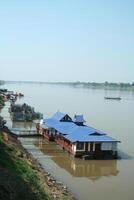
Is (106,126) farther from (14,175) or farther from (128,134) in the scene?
(14,175)

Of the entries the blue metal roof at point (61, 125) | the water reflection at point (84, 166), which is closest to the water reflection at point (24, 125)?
the blue metal roof at point (61, 125)

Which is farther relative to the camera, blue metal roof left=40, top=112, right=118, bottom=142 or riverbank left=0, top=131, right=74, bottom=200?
blue metal roof left=40, top=112, right=118, bottom=142

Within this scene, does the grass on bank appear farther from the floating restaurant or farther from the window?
the floating restaurant

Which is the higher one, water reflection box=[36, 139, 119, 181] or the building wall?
the building wall

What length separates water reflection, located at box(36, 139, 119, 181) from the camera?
33.4 meters

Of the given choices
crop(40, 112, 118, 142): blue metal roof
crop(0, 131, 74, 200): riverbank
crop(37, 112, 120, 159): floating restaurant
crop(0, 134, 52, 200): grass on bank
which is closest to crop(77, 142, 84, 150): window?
crop(37, 112, 120, 159): floating restaurant

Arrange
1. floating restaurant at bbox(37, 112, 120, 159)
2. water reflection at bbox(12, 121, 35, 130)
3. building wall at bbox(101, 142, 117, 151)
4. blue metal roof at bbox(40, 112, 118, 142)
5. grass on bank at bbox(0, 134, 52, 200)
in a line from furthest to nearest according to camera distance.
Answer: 1. water reflection at bbox(12, 121, 35, 130)
2. blue metal roof at bbox(40, 112, 118, 142)
3. building wall at bbox(101, 142, 117, 151)
4. floating restaurant at bbox(37, 112, 120, 159)
5. grass on bank at bbox(0, 134, 52, 200)

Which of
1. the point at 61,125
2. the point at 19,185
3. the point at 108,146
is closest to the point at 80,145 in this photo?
the point at 108,146

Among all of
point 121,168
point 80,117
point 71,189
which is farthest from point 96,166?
→ point 80,117

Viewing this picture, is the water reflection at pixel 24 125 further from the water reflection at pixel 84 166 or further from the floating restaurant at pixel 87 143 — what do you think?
the water reflection at pixel 84 166

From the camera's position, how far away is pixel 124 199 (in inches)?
1022

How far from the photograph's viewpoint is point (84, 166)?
116 feet

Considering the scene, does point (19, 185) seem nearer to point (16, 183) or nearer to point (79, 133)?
point (16, 183)

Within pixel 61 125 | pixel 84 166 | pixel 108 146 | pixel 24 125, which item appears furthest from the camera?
pixel 24 125
